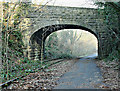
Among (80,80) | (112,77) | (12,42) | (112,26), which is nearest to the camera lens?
(80,80)

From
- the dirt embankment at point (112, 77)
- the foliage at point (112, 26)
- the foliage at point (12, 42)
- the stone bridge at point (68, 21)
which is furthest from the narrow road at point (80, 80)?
the stone bridge at point (68, 21)

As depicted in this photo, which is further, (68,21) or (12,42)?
(68,21)

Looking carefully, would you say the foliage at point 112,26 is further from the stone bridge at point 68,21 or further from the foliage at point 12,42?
the foliage at point 12,42

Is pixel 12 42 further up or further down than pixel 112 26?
further down

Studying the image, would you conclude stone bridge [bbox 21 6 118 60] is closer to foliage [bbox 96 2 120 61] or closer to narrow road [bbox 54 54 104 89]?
foliage [bbox 96 2 120 61]

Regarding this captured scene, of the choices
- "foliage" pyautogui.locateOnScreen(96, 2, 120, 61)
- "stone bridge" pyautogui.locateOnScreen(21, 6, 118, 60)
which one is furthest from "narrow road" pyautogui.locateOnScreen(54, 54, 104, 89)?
"stone bridge" pyautogui.locateOnScreen(21, 6, 118, 60)

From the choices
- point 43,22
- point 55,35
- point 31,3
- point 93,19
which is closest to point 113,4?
point 31,3

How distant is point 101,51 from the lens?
44.6ft

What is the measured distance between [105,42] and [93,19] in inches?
92.7

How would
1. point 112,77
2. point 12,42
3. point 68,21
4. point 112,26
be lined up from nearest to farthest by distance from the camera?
point 112,77 < point 12,42 < point 112,26 < point 68,21

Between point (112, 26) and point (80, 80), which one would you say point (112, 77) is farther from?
point (112, 26)

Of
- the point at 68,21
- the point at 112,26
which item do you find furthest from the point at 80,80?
the point at 68,21

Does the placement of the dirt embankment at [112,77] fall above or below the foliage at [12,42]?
A: below

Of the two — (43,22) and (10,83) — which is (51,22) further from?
(10,83)
